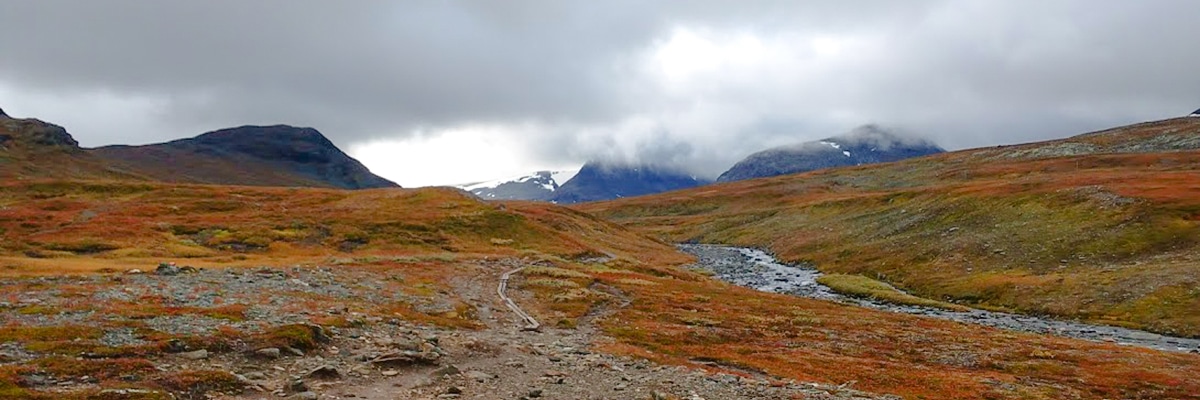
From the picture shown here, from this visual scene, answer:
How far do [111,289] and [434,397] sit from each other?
24672mm

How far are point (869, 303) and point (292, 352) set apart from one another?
199 ft

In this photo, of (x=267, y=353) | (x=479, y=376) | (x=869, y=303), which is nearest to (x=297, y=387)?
(x=267, y=353)

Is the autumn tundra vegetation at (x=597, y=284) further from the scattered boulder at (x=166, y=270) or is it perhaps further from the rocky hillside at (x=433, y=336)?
the scattered boulder at (x=166, y=270)

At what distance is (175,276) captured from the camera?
4475 cm

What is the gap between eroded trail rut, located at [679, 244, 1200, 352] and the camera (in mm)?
52094

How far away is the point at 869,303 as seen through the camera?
72312mm

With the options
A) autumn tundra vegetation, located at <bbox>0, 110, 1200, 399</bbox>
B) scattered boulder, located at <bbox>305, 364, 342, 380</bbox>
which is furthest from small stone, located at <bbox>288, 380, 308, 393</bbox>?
scattered boulder, located at <bbox>305, 364, 342, 380</bbox>

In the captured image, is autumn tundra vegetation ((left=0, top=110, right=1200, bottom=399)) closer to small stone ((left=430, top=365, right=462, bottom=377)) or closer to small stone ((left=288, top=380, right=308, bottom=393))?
small stone ((left=288, top=380, right=308, bottom=393))

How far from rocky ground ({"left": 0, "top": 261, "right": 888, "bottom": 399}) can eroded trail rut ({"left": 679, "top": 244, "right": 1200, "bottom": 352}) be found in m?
36.5

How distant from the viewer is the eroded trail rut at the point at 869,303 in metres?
52.1

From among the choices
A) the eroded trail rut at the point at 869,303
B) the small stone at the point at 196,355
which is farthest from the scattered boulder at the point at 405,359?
the eroded trail rut at the point at 869,303

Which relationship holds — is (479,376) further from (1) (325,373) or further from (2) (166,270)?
(2) (166,270)

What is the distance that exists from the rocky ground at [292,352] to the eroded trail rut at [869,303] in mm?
36536

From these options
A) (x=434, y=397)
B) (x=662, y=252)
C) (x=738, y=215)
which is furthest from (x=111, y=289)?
(x=738, y=215)
